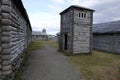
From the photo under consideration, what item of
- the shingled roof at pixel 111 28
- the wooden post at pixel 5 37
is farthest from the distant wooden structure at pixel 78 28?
the wooden post at pixel 5 37

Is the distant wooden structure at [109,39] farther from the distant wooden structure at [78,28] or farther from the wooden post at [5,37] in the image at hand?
the wooden post at [5,37]

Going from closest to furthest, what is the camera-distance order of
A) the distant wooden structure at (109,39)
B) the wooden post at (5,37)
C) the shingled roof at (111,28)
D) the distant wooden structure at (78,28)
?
the wooden post at (5,37) → the distant wooden structure at (78,28) → the distant wooden structure at (109,39) → the shingled roof at (111,28)

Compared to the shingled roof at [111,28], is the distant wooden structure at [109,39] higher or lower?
lower

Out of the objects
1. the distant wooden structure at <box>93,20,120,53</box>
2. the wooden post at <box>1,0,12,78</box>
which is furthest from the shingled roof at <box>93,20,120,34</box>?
the wooden post at <box>1,0,12,78</box>

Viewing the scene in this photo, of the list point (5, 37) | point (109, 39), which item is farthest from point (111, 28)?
point (5, 37)

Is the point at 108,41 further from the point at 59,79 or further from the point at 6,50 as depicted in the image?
the point at 6,50

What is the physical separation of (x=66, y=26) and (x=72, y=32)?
200 cm

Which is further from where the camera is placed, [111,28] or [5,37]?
[111,28]

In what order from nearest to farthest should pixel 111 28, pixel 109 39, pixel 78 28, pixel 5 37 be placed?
pixel 5 37 < pixel 78 28 < pixel 109 39 < pixel 111 28

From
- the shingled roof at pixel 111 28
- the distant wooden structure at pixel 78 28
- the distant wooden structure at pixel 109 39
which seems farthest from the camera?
the shingled roof at pixel 111 28

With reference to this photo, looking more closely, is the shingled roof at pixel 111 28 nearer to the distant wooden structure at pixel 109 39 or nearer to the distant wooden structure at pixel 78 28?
the distant wooden structure at pixel 109 39

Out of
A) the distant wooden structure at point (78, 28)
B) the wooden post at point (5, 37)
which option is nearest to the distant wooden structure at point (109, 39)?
the distant wooden structure at point (78, 28)

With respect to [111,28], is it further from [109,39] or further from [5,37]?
[5,37]

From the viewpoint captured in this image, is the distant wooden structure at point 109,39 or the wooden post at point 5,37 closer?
the wooden post at point 5,37
